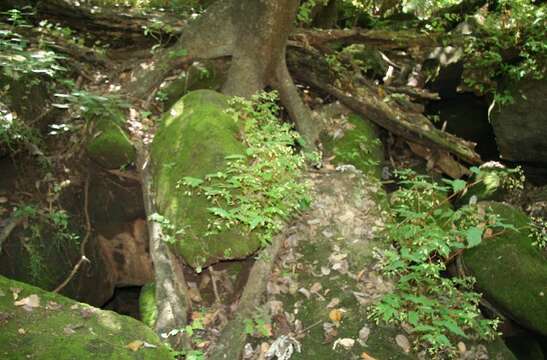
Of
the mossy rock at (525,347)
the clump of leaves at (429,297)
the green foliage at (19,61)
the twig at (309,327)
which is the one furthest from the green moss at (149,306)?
the mossy rock at (525,347)

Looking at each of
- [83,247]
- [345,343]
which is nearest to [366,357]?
[345,343]

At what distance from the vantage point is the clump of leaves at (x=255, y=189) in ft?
12.4

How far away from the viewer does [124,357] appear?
9.37ft

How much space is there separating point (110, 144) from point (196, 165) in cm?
131

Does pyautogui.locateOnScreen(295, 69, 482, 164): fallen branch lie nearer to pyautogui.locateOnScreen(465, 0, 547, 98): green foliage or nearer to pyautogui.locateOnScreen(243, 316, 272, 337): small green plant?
pyautogui.locateOnScreen(465, 0, 547, 98): green foliage

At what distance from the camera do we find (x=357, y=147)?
21.0 feet

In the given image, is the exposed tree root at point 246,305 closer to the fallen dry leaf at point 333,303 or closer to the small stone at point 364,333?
the fallen dry leaf at point 333,303

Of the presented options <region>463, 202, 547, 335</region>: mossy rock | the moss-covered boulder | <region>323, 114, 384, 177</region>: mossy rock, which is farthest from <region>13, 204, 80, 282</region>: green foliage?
<region>463, 202, 547, 335</region>: mossy rock

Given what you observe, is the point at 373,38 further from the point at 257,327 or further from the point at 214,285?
the point at 257,327

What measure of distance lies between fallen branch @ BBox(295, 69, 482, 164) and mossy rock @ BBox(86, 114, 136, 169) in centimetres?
315

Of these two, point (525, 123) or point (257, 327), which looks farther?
point (525, 123)

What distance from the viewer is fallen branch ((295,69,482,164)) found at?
6.68 m

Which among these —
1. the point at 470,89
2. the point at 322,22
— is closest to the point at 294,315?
the point at 470,89

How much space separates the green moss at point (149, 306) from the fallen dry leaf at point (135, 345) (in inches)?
25.7
